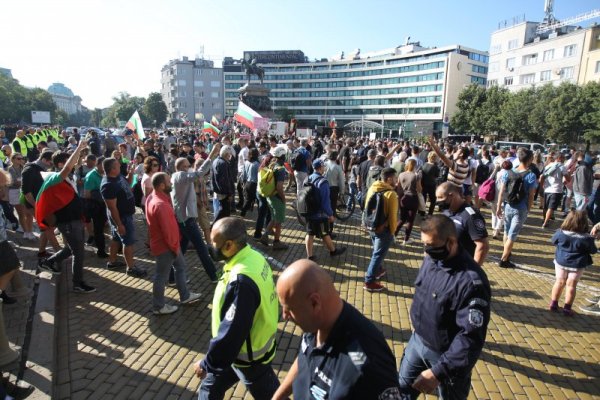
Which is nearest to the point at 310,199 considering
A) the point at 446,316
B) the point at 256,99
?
the point at 446,316

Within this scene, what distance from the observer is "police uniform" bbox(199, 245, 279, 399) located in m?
2.27

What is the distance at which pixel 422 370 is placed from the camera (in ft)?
9.28

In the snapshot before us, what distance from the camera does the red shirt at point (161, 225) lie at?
457 centimetres

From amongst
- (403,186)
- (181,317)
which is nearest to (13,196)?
(181,317)

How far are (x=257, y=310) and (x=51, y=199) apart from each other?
4.50m

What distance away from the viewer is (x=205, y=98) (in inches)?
4296

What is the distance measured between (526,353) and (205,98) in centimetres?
11414

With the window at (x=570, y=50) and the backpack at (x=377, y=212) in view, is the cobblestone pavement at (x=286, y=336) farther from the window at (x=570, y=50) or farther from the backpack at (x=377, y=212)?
the window at (x=570, y=50)

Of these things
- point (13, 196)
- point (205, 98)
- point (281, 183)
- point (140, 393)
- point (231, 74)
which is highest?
point (231, 74)

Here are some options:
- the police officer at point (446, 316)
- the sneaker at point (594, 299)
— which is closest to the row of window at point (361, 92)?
the sneaker at point (594, 299)

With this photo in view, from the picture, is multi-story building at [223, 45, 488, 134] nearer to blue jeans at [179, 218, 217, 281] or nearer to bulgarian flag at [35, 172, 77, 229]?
blue jeans at [179, 218, 217, 281]

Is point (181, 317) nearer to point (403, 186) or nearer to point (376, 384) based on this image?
point (376, 384)

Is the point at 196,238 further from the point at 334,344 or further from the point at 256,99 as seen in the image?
the point at 256,99

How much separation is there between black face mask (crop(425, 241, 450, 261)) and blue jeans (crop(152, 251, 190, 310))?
3.42 metres
